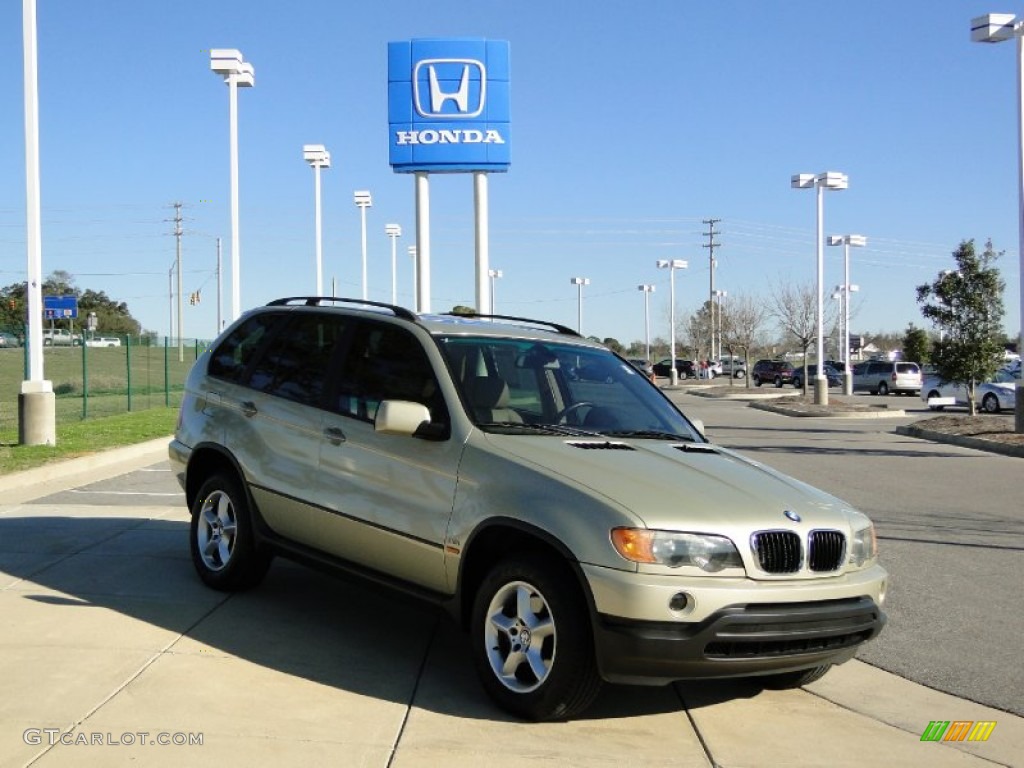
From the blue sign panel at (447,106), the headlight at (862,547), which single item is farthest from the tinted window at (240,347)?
the blue sign panel at (447,106)

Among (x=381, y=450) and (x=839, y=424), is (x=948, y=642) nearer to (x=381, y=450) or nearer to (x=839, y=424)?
(x=381, y=450)

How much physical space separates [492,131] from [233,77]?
7.20m

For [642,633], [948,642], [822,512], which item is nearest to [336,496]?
[642,633]

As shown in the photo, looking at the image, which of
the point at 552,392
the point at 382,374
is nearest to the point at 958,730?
the point at 552,392

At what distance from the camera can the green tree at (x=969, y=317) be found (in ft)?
77.2

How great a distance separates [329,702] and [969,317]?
71.7ft

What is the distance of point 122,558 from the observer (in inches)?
314

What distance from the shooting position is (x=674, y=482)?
4832mm

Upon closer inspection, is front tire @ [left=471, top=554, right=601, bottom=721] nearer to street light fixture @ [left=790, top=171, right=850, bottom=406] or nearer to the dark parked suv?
street light fixture @ [left=790, top=171, right=850, bottom=406]

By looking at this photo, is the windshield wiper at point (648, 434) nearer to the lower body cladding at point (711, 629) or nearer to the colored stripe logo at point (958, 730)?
the lower body cladding at point (711, 629)

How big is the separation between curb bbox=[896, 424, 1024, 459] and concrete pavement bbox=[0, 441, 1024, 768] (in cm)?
1489

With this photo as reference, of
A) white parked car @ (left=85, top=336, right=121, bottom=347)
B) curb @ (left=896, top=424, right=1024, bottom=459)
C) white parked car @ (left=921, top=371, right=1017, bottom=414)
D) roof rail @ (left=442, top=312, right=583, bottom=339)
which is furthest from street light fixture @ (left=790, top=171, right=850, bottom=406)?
roof rail @ (left=442, top=312, right=583, bottom=339)

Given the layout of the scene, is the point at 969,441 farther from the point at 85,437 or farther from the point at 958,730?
the point at 958,730

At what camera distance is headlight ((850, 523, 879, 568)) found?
498 cm
